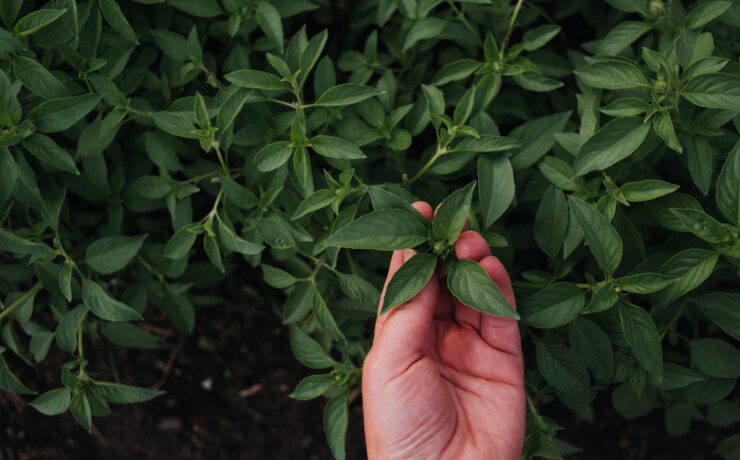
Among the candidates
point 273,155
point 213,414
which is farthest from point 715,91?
point 213,414

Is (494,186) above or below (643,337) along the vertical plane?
above

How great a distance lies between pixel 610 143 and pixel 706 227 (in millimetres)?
323

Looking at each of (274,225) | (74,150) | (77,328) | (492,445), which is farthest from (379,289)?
(74,150)

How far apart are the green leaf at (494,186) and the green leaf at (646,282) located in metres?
0.36

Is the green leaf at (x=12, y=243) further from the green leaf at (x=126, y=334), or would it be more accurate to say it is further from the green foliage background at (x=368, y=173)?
the green leaf at (x=126, y=334)

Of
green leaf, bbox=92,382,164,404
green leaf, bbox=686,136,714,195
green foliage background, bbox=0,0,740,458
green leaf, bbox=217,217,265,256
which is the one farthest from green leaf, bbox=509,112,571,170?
green leaf, bbox=92,382,164,404

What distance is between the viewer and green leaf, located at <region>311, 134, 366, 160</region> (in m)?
1.85

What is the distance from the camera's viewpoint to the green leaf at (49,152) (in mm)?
1836

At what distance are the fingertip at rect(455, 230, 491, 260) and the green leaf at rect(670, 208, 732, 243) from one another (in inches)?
18.6

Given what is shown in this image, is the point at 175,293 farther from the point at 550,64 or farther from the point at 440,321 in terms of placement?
the point at 550,64

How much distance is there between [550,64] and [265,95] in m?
1.02

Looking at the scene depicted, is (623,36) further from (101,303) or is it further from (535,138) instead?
(101,303)

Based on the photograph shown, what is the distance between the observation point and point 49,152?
185 centimetres

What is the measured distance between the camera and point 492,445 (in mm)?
1851
